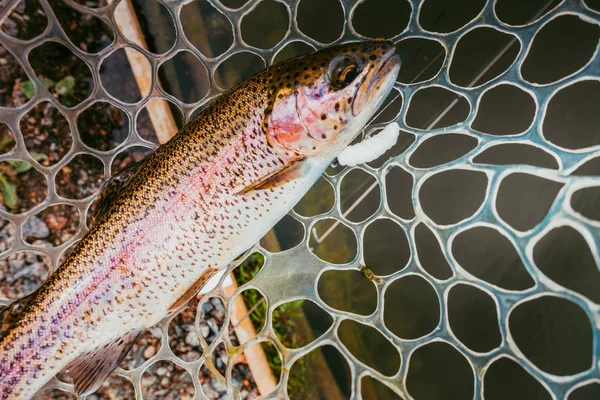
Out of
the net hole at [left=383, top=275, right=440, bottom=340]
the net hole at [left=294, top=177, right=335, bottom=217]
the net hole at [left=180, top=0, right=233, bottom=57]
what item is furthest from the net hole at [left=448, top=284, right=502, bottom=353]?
the net hole at [left=180, top=0, right=233, bottom=57]

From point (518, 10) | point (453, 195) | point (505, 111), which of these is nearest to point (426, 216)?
point (453, 195)

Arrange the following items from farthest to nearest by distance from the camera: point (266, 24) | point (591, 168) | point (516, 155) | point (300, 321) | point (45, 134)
Result: 1. point (300, 321)
2. point (266, 24)
3. point (45, 134)
4. point (516, 155)
5. point (591, 168)

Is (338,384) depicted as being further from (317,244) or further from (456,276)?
(456,276)

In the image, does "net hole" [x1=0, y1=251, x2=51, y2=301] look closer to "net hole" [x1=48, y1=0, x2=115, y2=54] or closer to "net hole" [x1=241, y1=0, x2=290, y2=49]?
"net hole" [x1=48, y1=0, x2=115, y2=54]

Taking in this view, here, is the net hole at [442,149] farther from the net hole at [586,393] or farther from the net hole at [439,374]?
the net hole at [586,393]

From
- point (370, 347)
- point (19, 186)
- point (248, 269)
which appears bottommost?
point (370, 347)

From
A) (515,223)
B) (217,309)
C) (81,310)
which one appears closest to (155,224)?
(81,310)

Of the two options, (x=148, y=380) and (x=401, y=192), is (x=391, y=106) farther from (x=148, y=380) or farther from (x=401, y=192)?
(x=148, y=380)
